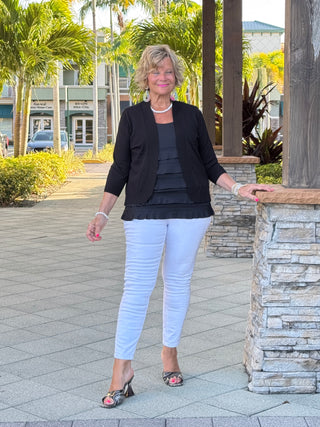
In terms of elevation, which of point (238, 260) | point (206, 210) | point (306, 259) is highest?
point (206, 210)

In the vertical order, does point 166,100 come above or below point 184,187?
above

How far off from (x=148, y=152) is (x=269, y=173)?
341 inches

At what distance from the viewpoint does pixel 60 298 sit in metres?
7.14

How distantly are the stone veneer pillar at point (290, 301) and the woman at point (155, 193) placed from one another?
270 mm

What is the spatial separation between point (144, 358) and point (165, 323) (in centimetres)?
58

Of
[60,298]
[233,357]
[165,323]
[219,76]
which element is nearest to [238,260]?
[60,298]

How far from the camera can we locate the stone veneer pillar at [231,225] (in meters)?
9.40

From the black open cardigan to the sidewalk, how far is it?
1.08 metres

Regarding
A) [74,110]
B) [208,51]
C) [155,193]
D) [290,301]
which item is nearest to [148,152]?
[155,193]

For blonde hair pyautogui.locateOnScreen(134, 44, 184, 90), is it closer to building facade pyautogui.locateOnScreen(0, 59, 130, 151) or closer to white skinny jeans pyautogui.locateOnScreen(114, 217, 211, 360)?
white skinny jeans pyautogui.locateOnScreen(114, 217, 211, 360)

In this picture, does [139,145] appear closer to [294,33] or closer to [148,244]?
[148,244]

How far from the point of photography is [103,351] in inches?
211

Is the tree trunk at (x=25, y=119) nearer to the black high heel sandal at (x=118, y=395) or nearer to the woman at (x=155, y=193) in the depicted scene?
the woman at (x=155, y=193)

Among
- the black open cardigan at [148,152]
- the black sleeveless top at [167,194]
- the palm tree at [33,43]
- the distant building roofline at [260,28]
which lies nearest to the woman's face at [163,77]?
the black open cardigan at [148,152]
